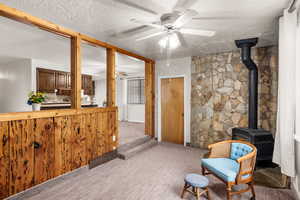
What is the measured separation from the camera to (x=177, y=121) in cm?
472

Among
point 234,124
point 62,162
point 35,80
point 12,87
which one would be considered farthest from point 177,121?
point 12,87

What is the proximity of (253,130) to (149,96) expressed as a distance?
2.84 metres

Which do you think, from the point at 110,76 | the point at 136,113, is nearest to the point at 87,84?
the point at 136,113

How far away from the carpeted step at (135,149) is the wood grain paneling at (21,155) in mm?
1713

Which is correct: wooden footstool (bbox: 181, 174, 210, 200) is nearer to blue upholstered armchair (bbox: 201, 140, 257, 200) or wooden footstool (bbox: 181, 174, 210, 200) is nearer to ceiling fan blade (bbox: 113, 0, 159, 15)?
blue upholstered armchair (bbox: 201, 140, 257, 200)

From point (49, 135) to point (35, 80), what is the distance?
12.7 ft

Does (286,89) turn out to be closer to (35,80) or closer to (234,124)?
(234,124)

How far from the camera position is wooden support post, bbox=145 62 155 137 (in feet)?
15.9

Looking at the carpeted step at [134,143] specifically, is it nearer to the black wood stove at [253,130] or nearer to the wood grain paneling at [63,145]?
the wood grain paneling at [63,145]

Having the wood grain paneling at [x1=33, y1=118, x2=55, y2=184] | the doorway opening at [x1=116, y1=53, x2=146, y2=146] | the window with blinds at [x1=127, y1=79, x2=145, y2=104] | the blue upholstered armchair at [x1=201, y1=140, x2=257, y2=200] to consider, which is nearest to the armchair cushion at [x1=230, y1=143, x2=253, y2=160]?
the blue upholstered armchair at [x1=201, y1=140, x2=257, y2=200]

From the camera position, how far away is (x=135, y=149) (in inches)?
153

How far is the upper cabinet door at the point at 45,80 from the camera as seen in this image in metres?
5.37

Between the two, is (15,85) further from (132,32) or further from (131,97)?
(132,32)

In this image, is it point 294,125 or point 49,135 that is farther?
point 49,135
